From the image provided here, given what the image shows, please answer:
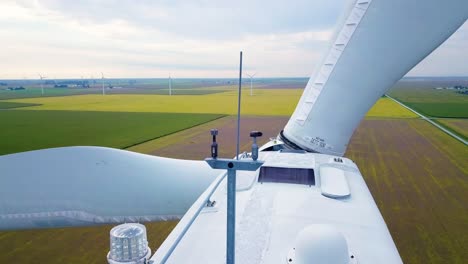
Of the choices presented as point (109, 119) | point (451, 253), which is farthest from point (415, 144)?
point (109, 119)

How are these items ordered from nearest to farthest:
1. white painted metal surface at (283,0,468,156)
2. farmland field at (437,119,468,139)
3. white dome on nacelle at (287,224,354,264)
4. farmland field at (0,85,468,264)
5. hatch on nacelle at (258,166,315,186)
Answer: white dome on nacelle at (287,224,354,264) < hatch on nacelle at (258,166,315,186) < white painted metal surface at (283,0,468,156) < farmland field at (0,85,468,264) < farmland field at (437,119,468,139)

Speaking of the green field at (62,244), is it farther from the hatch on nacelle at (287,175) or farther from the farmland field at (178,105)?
the farmland field at (178,105)

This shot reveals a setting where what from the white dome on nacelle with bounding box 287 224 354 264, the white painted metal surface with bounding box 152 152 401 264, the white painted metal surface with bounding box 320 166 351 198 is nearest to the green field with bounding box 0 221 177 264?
the white painted metal surface with bounding box 152 152 401 264

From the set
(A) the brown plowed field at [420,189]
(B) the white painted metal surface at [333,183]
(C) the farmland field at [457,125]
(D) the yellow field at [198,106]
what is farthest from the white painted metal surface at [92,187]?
(D) the yellow field at [198,106]

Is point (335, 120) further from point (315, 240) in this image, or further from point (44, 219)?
point (44, 219)

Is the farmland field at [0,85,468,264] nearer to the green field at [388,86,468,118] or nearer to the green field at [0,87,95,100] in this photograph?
the green field at [388,86,468,118]
